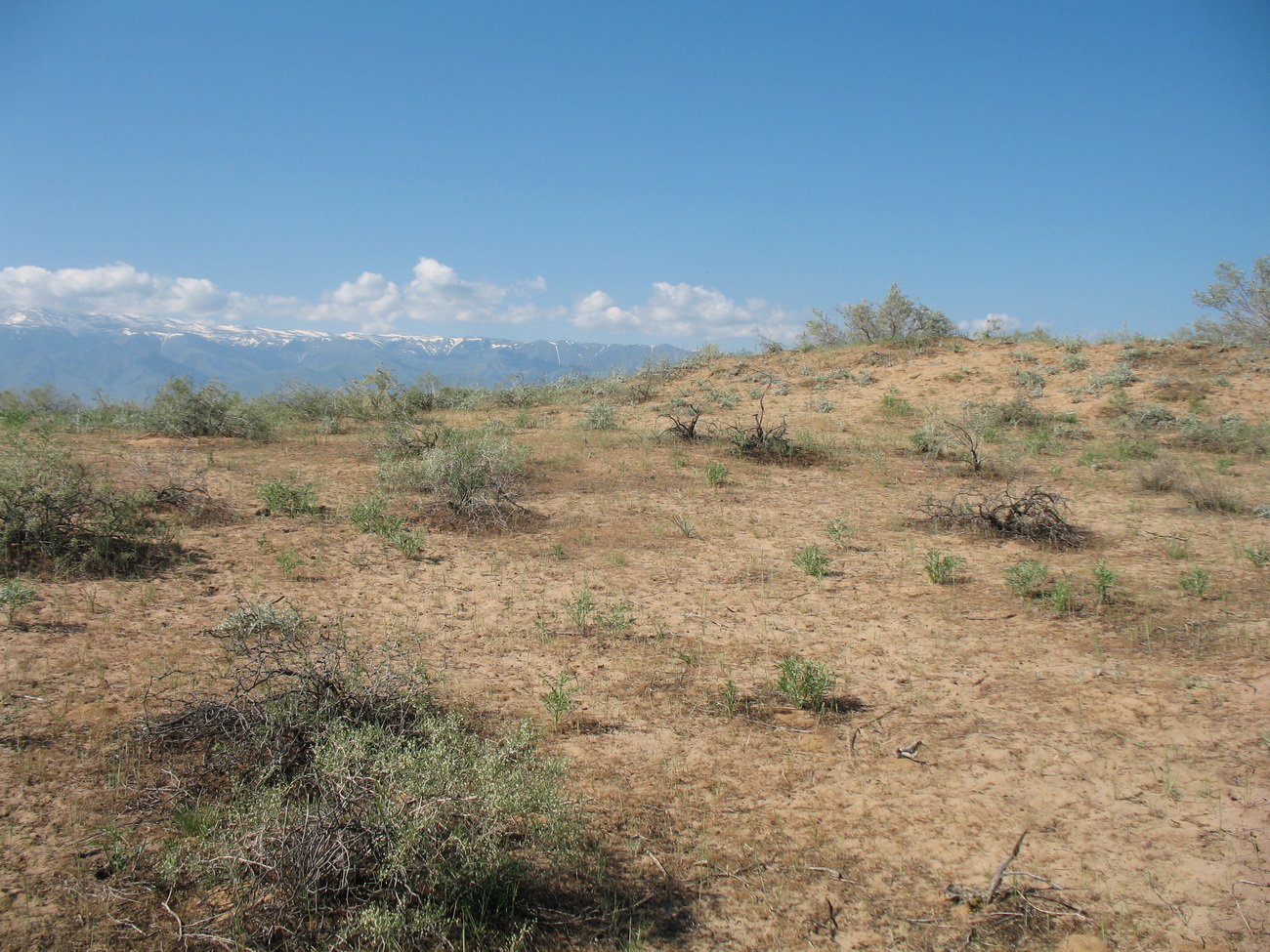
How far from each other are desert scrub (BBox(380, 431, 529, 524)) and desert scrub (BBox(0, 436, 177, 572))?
298 cm

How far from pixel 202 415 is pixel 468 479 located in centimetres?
743

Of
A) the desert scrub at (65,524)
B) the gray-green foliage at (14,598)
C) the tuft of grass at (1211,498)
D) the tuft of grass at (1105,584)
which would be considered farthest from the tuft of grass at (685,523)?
the tuft of grass at (1211,498)

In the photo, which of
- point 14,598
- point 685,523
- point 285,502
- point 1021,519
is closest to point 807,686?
point 685,523

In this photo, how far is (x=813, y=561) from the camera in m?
6.74

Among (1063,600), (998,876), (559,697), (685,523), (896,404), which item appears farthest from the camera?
(896,404)

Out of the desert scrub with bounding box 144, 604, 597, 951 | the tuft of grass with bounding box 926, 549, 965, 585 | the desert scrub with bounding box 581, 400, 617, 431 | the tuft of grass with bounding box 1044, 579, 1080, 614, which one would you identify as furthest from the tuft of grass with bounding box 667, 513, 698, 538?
the desert scrub with bounding box 581, 400, 617, 431

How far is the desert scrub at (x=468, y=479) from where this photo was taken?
8266 millimetres

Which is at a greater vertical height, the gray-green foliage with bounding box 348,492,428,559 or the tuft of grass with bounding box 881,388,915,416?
the tuft of grass with bounding box 881,388,915,416

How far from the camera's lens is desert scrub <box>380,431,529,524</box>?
8.27 meters

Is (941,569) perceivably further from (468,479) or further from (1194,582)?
(468,479)

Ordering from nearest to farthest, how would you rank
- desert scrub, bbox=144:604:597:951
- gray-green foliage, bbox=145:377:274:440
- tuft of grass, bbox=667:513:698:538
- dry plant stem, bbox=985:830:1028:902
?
desert scrub, bbox=144:604:597:951
dry plant stem, bbox=985:830:1028:902
tuft of grass, bbox=667:513:698:538
gray-green foliage, bbox=145:377:274:440

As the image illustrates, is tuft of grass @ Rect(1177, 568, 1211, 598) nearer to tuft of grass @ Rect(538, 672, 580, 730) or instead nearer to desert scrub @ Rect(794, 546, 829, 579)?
desert scrub @ Rect(794, 546, 829, 579)

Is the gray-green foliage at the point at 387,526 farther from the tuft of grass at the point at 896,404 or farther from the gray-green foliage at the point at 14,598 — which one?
the tuft of grass at the point at 896,404

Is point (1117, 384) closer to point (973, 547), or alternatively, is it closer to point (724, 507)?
point (973, 547)
